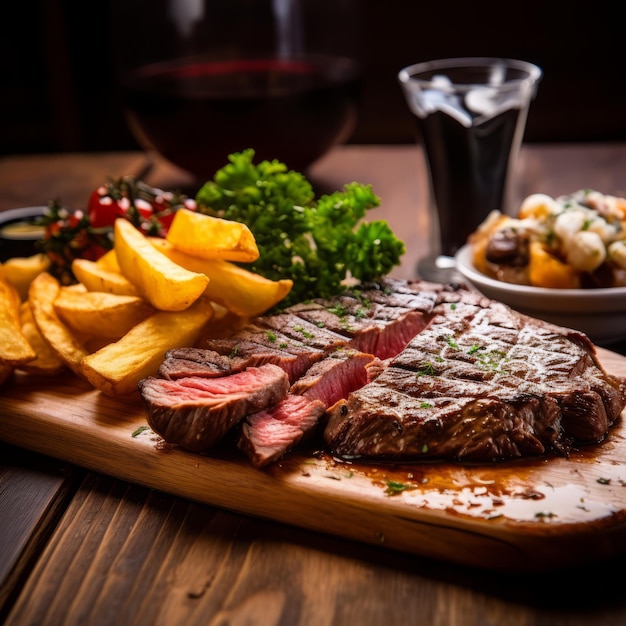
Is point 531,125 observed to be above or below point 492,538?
below

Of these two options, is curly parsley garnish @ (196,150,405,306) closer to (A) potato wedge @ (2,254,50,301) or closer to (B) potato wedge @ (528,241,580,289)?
(B) potato wedge @ (528,241,580,289)

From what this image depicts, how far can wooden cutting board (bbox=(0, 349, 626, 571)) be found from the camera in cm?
188

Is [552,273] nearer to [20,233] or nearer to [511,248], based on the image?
[511,248]

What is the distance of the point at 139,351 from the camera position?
244cm

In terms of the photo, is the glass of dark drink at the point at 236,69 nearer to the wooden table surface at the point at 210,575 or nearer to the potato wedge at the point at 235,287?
the potato wedge at the point at 235,287

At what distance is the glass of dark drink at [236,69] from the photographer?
4.35 m

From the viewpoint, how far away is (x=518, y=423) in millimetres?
2109

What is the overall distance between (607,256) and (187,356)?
5.04 ft

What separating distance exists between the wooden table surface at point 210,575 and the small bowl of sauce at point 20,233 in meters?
1.22

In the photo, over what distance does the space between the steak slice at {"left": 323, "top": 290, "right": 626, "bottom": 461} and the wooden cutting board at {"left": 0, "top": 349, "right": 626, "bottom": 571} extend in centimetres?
5

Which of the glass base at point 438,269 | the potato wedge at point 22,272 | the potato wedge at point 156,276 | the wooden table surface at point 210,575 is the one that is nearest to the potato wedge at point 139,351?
the potato wedge at point 156,276

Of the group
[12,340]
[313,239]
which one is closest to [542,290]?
[313,239]

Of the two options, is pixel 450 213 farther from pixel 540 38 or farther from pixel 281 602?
pixel 540 38

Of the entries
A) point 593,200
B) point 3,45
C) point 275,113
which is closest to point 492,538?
point 593,200
